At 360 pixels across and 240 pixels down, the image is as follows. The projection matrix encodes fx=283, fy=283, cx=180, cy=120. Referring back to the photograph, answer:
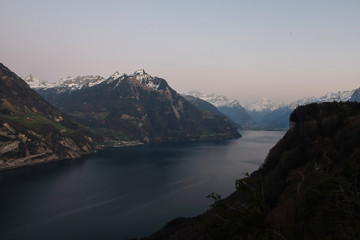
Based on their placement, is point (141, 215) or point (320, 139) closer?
point (320, 139)

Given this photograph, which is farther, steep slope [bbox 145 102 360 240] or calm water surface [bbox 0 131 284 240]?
calm water surface [bbox 0 131 284 240]

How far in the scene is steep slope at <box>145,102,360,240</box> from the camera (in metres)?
22.9

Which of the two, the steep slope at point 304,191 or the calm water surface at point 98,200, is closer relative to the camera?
the steep slope at point 304,191

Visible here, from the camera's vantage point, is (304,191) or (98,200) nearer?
(304,191)

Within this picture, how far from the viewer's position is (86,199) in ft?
437

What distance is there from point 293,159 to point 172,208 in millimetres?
58406

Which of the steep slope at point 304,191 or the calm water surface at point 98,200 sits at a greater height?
the steep slope at point 304,191

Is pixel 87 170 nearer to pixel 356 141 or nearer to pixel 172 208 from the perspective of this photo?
pixel 172 208

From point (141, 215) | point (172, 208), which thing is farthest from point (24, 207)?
point (172, 208)

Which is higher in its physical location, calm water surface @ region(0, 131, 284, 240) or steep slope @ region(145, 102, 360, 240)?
steep slope @ region(145, 102, 360, 240)

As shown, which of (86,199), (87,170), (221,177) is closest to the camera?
(86,199)

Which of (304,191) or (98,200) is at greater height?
(304,191)

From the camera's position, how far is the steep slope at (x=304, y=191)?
22.9 meters

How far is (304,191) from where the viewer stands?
194ft
